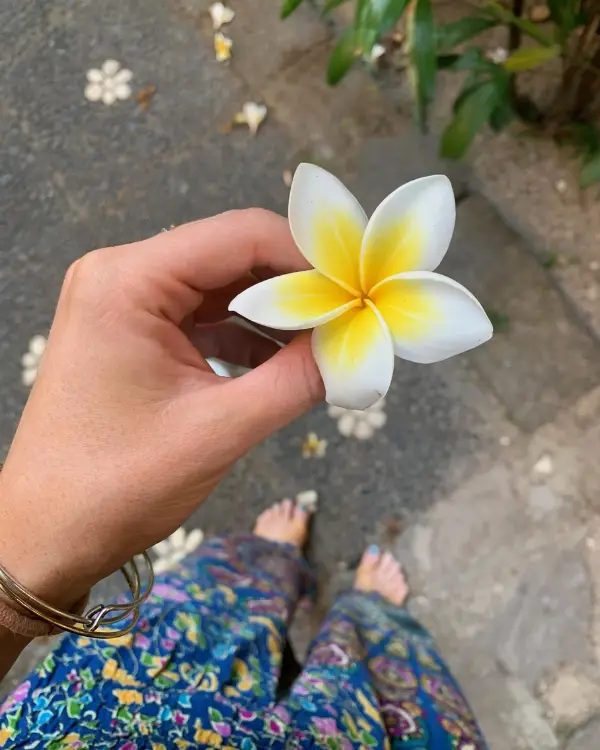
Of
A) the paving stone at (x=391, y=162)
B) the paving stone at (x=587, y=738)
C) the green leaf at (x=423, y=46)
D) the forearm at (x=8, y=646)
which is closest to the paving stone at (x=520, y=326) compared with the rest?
the paving stone at (x=391, y=162)

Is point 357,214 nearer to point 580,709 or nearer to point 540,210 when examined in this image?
point 540,210

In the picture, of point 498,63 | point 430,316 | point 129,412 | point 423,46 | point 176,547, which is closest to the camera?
point 430,316

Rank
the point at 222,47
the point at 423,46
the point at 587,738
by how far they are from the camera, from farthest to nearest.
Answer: the point at 222,47
the point at 587,738
the point at 423,46

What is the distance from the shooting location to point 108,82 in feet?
4.48

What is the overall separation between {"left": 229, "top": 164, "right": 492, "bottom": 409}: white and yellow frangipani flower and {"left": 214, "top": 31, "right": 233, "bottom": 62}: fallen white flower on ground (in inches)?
37.3

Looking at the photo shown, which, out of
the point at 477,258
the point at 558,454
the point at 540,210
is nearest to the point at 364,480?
the point at 558,454

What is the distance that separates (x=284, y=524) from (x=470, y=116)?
27.3 inches

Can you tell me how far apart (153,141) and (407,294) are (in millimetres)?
983

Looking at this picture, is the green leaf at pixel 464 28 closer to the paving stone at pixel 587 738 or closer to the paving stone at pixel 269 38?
the paving stone at pixel 269 38

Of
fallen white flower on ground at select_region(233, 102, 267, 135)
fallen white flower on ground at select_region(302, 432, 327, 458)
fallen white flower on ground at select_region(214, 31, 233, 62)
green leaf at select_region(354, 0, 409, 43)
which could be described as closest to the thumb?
green leaf at select_region(354, 0, 409, 43)

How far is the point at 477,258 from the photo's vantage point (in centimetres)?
122

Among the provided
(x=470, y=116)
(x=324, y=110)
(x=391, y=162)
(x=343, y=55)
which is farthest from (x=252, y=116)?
(x=470, y=116)

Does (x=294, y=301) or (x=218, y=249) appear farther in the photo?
(x=218, y=249)

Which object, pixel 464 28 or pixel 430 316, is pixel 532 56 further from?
pixel 430 316
